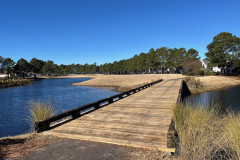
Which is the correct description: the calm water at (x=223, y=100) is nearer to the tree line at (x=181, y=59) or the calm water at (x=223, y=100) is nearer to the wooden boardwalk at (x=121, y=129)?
the wooden boardwalk at (x=121, y=129)

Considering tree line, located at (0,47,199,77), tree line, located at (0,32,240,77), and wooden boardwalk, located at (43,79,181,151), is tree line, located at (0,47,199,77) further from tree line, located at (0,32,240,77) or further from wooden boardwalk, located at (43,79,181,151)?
wooden boardwalk, located at (43,79,181,151)

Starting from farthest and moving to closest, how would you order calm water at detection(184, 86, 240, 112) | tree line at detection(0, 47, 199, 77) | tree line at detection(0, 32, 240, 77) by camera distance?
tree line at detection(0, 47, 199, 77) → tree line at detection(0, 32, 240, 77) → calm water at detection(184, 86, 240, 112)

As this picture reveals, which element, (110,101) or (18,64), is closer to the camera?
(110,101)

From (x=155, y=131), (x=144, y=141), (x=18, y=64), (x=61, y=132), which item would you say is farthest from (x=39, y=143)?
(x=18, y=64)

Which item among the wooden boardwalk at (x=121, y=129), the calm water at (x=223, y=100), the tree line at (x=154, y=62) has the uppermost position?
the tree line at (x=154, y=62)

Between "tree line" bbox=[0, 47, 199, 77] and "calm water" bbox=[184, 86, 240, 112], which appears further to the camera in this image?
"tree line" bbox=[0, 47, 199, 77]

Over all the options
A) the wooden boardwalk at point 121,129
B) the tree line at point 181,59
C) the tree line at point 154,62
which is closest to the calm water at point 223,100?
the wooden boardwalk at point 121,129

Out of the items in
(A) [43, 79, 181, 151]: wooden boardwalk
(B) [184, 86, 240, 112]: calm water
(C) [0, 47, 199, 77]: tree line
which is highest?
(C) [0, 47, 199, 77]: tree line

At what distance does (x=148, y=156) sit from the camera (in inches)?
163

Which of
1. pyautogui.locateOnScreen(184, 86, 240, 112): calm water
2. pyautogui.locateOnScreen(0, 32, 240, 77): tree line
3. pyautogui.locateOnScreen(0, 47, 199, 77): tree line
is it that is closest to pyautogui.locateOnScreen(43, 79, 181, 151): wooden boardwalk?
pyautogui.locateOnScreen(184, 86, 240, 112): calm water

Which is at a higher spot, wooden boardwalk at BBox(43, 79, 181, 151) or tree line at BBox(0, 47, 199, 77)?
tree line at BBox(0, 47, 199, 77)

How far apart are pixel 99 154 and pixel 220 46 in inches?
2620

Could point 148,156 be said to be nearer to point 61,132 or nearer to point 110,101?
point 61,132

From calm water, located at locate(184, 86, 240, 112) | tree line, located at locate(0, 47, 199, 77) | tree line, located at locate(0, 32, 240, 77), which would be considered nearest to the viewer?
calm water, located at locate(184, 86, 240, 112)
